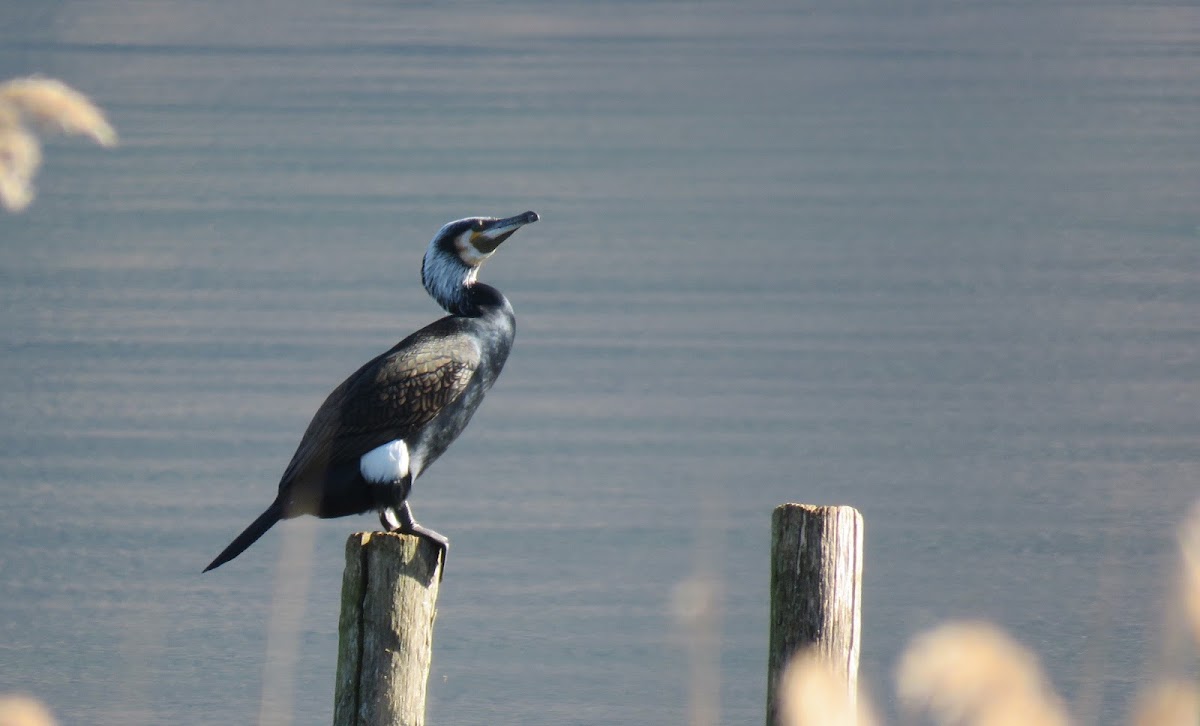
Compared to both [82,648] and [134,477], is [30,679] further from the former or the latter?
[134,477]

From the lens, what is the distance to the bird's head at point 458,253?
3707 millimetres

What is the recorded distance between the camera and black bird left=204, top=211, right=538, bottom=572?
10.8 ft

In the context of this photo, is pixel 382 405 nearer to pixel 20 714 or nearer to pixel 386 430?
pixel 386 430

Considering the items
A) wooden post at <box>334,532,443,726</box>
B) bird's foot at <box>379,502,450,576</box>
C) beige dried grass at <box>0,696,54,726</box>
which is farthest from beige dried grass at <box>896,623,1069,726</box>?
bird's foot at <box>379,502,450,576</box>

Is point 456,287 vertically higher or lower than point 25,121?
higher

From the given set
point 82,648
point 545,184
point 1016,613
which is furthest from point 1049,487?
point 545,184

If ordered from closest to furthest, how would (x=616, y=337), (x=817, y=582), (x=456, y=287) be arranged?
(x=817, y=582) < (x=456, y=287) < (x=616, y=337)

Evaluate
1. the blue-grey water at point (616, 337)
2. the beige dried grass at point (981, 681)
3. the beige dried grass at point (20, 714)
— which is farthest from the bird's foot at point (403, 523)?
the blue-grey water at point (616, 337)

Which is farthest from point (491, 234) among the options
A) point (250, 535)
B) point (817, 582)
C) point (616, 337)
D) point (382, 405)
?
point (616, 337)

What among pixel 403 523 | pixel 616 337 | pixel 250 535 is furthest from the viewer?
pixel 616 337

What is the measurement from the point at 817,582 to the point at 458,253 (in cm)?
140

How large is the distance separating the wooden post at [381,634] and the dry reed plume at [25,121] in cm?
96

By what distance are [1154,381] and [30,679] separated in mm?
4713

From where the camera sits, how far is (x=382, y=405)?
333 cm
